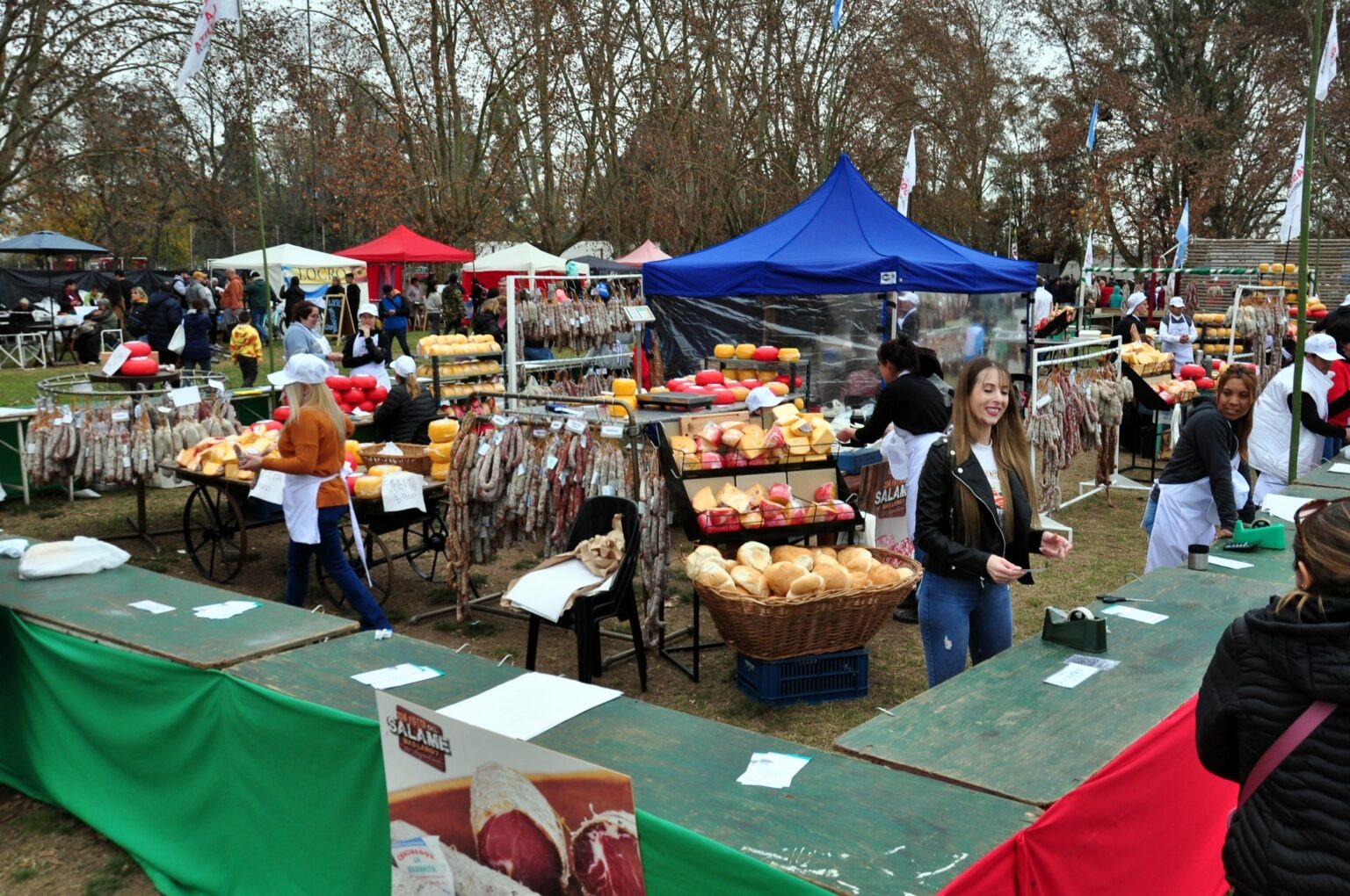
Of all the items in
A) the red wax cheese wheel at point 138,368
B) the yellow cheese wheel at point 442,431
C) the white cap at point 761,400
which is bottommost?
the yellow cheese wheel at point 442,431

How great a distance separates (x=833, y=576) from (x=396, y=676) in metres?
2.48

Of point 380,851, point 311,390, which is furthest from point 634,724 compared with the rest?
point 311,390

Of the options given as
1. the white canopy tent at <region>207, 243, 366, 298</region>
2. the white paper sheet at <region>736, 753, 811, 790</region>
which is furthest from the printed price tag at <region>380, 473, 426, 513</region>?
the white canopy tent at <region>207, 243, 366, 298</region>

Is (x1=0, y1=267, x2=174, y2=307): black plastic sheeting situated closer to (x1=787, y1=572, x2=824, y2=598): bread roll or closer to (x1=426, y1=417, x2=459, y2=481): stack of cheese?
(x1=426, y1=417, x2=459, y2=481): stack of cheese

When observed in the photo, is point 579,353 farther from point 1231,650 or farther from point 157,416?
point 1231,650

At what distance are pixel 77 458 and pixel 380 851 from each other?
22.5 feet

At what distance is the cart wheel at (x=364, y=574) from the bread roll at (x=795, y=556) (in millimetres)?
2836

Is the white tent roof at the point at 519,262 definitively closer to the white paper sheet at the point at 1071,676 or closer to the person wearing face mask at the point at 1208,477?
the person wearing face mask at the point at 1208,477

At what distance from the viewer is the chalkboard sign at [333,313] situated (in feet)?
87.0

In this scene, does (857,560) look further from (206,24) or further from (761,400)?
(206,24)

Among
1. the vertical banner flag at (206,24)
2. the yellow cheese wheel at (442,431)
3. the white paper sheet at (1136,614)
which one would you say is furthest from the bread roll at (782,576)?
the vertical banner flag at (206,24)

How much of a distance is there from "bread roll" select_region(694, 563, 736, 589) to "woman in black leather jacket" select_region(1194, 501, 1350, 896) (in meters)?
3.13

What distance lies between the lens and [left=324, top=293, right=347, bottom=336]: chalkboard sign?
26516mm

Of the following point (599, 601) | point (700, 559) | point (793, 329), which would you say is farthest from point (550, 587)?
point (793, 329)
